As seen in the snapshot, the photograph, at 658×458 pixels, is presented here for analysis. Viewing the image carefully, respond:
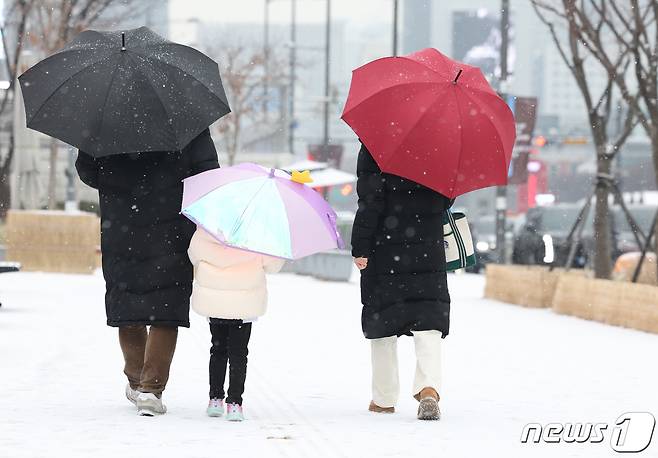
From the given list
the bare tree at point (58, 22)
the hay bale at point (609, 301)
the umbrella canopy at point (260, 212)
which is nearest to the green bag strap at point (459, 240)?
the umbrella canopy at point (260, 212)

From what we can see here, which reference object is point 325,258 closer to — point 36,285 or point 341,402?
point 36,285

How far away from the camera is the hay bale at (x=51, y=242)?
98.7ft

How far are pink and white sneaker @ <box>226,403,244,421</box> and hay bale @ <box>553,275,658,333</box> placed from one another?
9634mm

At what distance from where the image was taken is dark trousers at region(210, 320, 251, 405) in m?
8.90

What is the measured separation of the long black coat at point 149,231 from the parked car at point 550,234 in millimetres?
28231

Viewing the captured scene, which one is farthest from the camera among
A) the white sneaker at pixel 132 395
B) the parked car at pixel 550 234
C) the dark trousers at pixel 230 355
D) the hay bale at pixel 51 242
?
the parked car at pixel 550 234

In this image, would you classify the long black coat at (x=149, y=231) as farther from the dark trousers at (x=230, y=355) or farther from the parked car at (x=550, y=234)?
the parked car at (x=550, y=234)

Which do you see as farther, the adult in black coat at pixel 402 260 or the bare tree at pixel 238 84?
the bare tree at pixel 238 84

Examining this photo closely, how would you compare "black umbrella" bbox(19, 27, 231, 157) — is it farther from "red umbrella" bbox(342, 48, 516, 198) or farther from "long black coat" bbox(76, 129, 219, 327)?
"red umbrella" bbox(342, 48, 516, 198)

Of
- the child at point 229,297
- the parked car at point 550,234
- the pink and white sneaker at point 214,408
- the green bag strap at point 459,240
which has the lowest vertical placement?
the parked car at point 550,234

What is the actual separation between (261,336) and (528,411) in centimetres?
615

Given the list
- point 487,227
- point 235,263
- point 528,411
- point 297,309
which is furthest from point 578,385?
point 487,227

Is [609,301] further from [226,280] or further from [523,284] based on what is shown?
[226,280]

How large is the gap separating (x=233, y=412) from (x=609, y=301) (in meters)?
11.1
